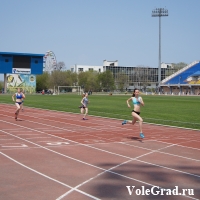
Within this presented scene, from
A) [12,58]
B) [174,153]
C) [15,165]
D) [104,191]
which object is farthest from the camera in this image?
[12,58]

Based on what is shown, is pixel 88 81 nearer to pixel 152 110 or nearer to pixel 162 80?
pixel 162 80

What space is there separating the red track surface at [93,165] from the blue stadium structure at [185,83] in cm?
10250

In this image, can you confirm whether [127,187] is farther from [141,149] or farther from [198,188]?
[141,149]

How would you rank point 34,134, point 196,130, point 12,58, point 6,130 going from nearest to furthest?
point 34,134 → point 6,130 → point 196,130 → point 12,58

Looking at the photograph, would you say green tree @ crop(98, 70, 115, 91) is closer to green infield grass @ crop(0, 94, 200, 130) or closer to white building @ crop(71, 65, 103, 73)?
white building @ crop(71, 65, 103, 73)

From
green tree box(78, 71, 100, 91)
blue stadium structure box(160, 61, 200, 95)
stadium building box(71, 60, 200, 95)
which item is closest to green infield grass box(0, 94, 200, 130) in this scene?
blue stadium structure box(160, 61, 200, 95)

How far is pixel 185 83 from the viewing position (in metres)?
118

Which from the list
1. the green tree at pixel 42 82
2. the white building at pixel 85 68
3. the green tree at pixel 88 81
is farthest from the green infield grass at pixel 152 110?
the white building at pixel 85 68

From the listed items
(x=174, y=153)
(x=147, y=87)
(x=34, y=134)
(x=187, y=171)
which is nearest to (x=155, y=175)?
(x=187, y=171)

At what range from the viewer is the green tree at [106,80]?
134000 millimetres

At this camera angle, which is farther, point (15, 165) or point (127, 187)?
point (15, 165)

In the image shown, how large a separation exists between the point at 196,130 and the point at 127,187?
37.1 ft

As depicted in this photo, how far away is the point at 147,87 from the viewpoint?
536 feet

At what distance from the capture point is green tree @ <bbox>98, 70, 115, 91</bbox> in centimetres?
13400
